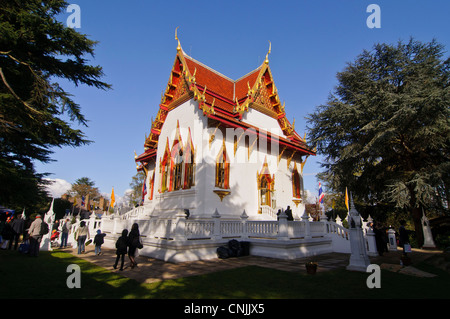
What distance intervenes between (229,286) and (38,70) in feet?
39.9

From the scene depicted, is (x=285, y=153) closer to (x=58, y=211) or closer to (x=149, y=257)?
(x=149, y=257)

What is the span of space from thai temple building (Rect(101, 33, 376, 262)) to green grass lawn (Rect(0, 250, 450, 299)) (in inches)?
121

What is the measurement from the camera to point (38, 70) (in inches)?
432

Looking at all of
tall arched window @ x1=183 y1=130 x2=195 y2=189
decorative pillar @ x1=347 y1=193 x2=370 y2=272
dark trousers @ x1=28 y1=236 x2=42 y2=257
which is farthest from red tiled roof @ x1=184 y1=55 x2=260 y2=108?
dark trousers @ x1=28 y1=236 x2=42 y2=257

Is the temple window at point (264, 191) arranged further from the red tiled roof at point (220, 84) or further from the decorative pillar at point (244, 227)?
the red tiled roof at point (220, 84)

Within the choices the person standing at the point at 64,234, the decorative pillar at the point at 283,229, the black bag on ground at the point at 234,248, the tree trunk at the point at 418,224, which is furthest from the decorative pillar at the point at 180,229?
the tree trunk at the point at 418,224

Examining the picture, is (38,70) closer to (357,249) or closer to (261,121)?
(261,121)

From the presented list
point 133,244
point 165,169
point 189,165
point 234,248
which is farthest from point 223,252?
point 165,169

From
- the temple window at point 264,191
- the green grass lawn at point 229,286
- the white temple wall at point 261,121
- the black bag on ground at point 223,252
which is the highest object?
the white temple wall at point 261,121

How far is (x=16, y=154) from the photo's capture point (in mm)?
16828

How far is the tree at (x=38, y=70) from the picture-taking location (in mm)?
9633

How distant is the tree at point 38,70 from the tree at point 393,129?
14.2m

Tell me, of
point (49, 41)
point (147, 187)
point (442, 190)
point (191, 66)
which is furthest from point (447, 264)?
point (147, 187)

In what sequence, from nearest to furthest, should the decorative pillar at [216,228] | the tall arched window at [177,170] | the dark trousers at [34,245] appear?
1. the dark trousers at [34,245]
2. the decorative pillar at [216,228]
3. the tall arched window at [177,170]
